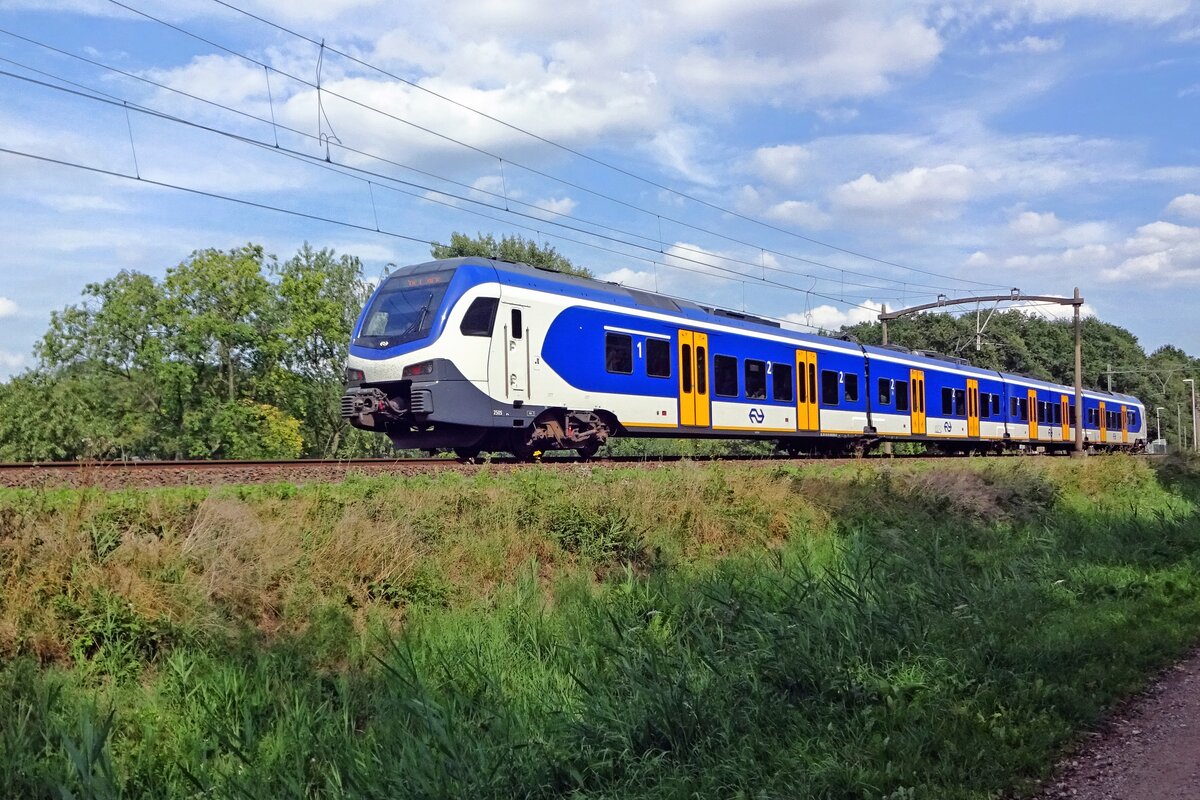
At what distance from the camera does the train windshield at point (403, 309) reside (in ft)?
49.8

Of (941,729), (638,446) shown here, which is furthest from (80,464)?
(638,446)

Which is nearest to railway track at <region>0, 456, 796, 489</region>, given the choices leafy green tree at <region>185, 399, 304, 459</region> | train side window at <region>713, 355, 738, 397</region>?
train side window at <region>713, 355, 738, 397</region>

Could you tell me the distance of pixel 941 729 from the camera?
6.08m

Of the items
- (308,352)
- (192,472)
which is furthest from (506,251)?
(192,472)

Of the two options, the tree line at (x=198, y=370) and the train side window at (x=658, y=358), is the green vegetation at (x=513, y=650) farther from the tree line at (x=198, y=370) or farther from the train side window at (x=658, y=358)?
the tree line at (x=198, y=370)

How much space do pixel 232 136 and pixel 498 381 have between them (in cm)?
532

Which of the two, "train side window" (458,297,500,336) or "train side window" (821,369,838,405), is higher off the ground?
"train side window" (458,297,500,336)

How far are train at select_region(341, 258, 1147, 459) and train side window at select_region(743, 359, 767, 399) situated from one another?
0.05 metres

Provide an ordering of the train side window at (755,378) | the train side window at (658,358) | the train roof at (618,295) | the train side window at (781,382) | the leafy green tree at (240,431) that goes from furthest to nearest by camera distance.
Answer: the leafy green tree at (240,431) → the train side window at (781,382) → the train side window at (755,378) → the train side window at (658,358) → the train roof at (618,295)

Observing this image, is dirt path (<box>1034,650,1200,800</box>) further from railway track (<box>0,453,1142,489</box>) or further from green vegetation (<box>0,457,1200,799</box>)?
railway track (<box>0,453,1142,489</box>)

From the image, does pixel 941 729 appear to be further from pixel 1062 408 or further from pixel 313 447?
pixel 313 447

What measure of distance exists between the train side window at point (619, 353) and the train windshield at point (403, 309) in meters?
3.54

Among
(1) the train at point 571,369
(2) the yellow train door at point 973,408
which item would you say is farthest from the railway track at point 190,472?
(2) the yellow train door at point 973,408

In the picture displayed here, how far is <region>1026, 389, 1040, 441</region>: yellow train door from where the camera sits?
1533 inches
